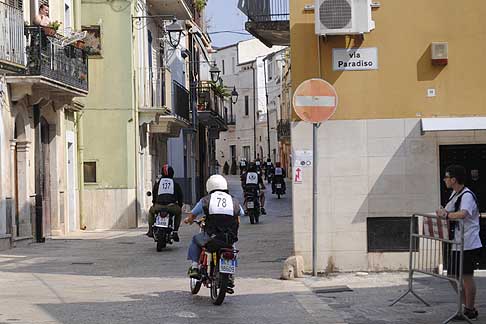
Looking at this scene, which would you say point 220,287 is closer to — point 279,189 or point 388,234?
point 388,234

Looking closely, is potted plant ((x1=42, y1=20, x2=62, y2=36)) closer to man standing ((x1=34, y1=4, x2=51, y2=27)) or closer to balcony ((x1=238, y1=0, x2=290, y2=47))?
man standing ((x1=34, y1=4, x2=51, y2=27))

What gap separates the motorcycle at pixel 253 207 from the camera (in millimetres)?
27609

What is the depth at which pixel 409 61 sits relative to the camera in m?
13.0

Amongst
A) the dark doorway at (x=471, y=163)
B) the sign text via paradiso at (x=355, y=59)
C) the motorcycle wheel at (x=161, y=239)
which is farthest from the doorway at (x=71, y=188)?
the dark doorway at (x=471, y=163)

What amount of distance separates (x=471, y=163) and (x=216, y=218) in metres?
4.06

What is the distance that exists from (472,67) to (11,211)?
10.8m

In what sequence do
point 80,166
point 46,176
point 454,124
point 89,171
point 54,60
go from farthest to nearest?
point 89,171 → point 80,166 → point 46,176 → point 54,60 → point 454,124

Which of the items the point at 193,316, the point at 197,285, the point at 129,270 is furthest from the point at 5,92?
the point at 193,316

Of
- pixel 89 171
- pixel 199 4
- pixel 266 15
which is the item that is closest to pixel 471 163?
pixel 266 15

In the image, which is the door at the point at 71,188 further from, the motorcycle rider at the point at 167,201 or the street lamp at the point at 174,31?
the motorcycle rider at the point at 167,201

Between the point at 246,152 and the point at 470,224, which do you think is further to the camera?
the point at 246,152

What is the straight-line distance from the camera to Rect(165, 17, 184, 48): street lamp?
2861cm

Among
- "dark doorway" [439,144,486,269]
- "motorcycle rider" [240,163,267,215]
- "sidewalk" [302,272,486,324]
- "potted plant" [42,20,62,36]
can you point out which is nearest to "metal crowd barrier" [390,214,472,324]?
"sidewalk" [302,272,486,324]

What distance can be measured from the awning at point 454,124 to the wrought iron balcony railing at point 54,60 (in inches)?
391
